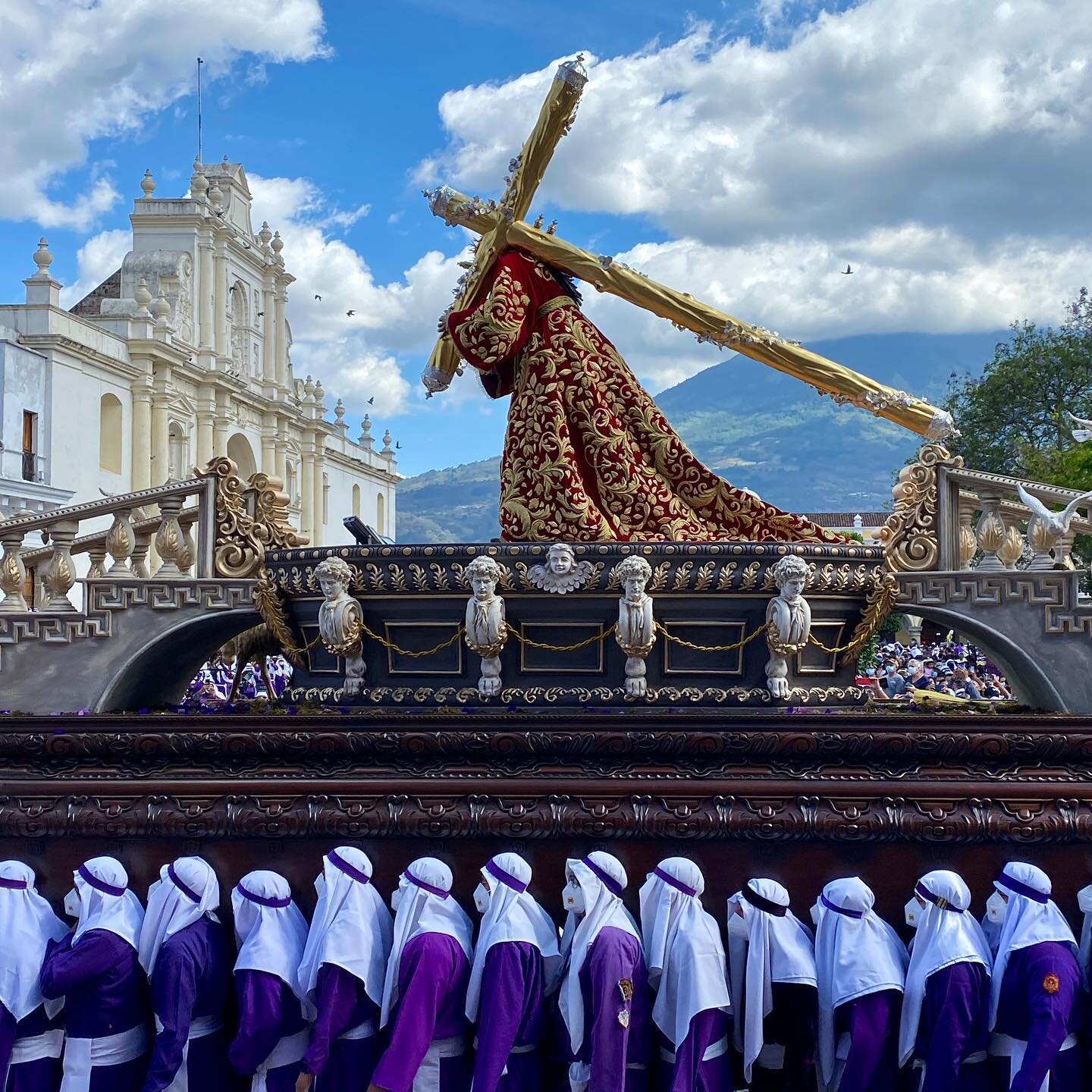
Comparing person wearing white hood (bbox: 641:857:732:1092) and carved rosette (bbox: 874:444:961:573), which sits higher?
carved rosette (bbox: 874:444:961:573)

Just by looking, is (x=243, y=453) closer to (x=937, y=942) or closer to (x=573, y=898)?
(x=573, y=898)

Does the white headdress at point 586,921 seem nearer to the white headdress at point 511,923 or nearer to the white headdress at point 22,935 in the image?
the white headdress at point 511,923

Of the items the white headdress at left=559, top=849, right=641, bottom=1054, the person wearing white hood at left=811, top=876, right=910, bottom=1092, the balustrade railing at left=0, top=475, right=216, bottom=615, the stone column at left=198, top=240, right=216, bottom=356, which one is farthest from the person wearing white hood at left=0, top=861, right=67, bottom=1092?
the stone column at left=198, top=240, right=216, bottom=356

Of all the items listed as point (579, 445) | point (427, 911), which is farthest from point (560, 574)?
point (427, 911)

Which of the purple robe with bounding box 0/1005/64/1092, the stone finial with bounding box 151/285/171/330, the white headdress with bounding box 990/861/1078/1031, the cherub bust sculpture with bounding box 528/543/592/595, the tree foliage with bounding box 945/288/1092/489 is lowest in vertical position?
the purple robe with bounding box 0/1005/64/1092

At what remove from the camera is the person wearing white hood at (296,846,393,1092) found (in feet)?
14.5

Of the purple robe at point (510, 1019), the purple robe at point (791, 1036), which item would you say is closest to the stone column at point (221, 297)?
the purple robe at point (510, 1019)

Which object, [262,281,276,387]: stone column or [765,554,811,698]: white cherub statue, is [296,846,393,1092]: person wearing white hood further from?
[262,281,276,387]: stone column

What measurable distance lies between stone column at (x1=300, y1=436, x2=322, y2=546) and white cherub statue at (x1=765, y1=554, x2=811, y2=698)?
47158 mm

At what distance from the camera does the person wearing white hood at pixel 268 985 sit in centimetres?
446

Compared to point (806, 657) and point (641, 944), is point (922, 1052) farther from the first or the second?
point (806, 657)

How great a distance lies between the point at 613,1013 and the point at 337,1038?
1.06m

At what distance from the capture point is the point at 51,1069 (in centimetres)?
469

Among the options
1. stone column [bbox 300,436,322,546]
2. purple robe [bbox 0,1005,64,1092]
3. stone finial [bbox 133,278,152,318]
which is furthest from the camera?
stone column [bbox 300,436,322,546]
